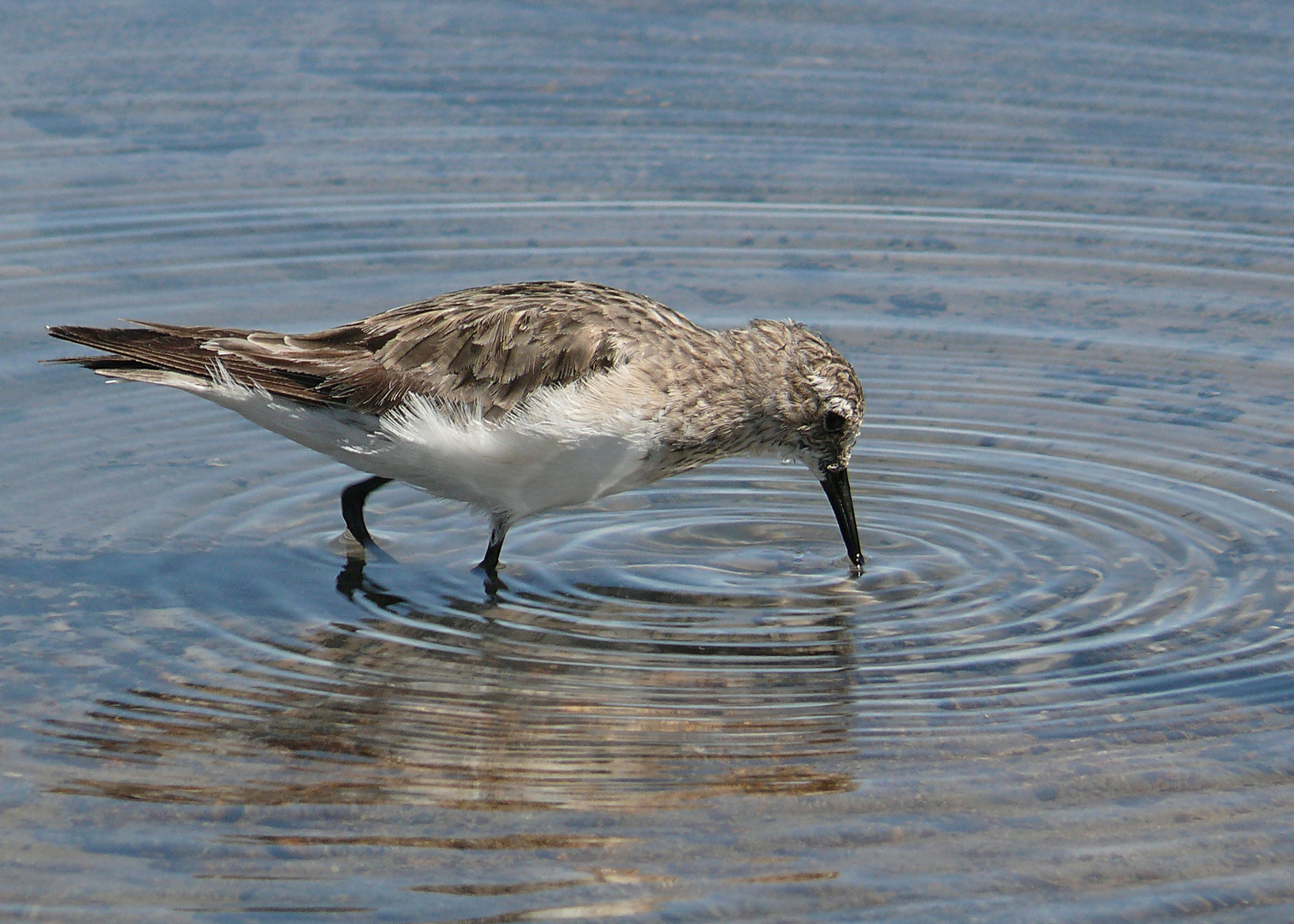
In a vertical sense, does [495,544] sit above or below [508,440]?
below

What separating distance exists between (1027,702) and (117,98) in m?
9.90

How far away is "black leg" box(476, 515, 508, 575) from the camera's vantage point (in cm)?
860

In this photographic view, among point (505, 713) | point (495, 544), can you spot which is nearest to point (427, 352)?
point (495, 544)

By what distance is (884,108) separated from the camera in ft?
46.5

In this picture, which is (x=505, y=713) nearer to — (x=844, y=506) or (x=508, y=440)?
(x=508, y=440)

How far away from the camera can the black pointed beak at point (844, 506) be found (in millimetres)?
8836

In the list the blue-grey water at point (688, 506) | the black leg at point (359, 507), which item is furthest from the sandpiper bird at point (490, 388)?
the blue-grey water at point (688, 506)

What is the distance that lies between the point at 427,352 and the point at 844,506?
225cm

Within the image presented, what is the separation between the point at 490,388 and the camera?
8.31 m

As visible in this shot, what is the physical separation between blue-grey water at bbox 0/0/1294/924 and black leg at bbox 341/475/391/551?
5.5 inches

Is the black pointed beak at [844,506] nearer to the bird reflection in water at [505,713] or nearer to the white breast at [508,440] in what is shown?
the bird reflection in water at [505,713]

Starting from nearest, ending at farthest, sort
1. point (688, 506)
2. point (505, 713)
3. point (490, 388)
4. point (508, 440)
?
point (505, 713) → point (508, 440) → point (490, 388) → point (688, 506)

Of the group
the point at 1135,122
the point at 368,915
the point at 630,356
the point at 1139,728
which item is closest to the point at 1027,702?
the point at 1139,728

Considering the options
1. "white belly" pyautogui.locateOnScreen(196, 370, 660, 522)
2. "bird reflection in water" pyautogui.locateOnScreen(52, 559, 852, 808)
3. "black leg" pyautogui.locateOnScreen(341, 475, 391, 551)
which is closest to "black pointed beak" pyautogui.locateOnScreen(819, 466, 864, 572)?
"bird reflection in water" pyautogui.locateOnScreen(52, 559, 852, 808)
